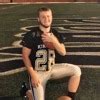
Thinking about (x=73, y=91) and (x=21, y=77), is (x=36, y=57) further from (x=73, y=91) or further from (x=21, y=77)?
(x=21, y=77)

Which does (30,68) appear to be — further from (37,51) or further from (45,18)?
(45,18)

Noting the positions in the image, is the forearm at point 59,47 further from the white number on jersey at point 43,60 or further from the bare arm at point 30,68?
the bare arm at point 30,68

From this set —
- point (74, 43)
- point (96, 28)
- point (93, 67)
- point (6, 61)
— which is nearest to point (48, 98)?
point (93, 67)

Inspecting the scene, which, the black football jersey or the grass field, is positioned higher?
the black football jersey

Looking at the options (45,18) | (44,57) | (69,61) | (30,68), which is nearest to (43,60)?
(44,57)

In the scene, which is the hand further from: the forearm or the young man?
the forearm

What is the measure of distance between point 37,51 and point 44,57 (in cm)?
11

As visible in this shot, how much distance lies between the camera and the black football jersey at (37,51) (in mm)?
4504

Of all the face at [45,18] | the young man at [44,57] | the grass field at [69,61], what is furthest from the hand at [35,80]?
the face at [45,18]

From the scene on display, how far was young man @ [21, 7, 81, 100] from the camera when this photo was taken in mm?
4402

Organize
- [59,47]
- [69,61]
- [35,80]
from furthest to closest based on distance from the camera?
[69,61]
[59,47]
[35,80]

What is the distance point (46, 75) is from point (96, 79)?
5.04 ft

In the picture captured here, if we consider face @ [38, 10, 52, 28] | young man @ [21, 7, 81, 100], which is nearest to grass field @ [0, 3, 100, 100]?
young man @ [21, 7, 81, 100]

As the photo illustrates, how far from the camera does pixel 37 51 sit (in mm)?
4531
